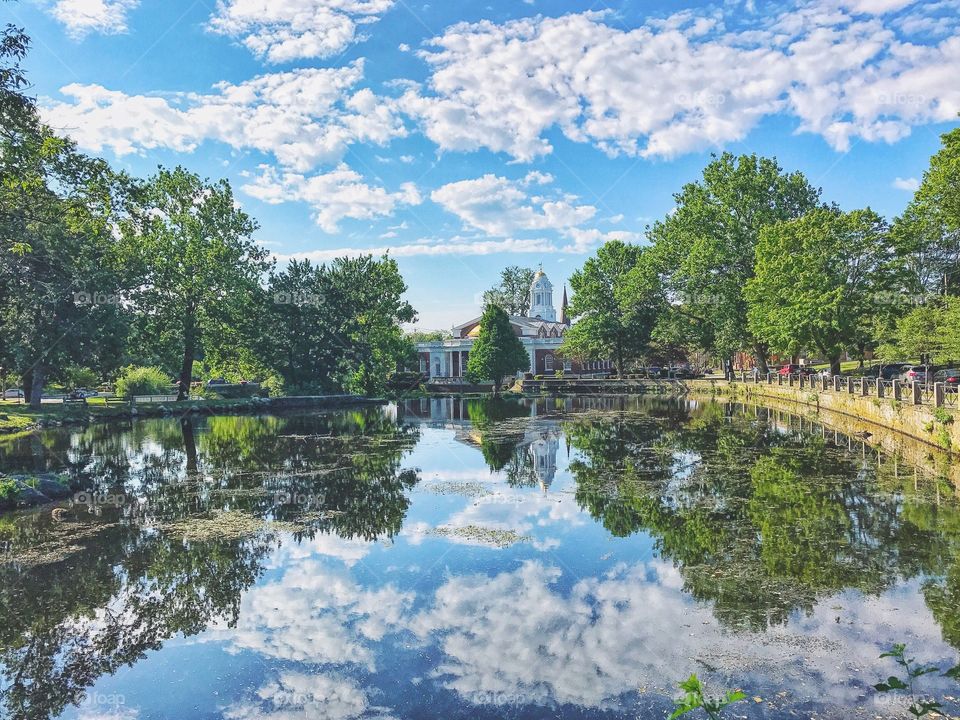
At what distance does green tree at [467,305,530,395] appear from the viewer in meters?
61.4

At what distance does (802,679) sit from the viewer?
6.58m

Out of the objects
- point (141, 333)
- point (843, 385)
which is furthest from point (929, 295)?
point (141, 333)

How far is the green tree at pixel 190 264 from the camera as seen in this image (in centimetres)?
4166

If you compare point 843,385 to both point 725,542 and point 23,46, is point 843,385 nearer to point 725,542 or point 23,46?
point 725,542

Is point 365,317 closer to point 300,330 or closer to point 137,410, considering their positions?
point 300,330

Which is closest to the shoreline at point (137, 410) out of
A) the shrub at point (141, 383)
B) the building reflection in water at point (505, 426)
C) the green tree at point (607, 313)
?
the shrub at point (141, 383)

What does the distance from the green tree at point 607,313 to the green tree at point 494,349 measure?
888cm

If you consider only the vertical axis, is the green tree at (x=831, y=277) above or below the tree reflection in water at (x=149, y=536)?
above

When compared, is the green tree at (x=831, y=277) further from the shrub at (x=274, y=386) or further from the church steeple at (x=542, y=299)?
the church steeple at (x=542, y=299)

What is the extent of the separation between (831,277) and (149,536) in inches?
1493

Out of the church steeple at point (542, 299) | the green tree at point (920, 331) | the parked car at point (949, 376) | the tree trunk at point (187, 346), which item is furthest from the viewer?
the church steeple at point (542, 299)

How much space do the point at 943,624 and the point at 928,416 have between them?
16.8 metres

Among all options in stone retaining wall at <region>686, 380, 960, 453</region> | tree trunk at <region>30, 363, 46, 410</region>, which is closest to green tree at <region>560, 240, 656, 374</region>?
stone retaining wall at <region>686, 380, 960, 453</region>

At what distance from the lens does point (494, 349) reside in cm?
6125
